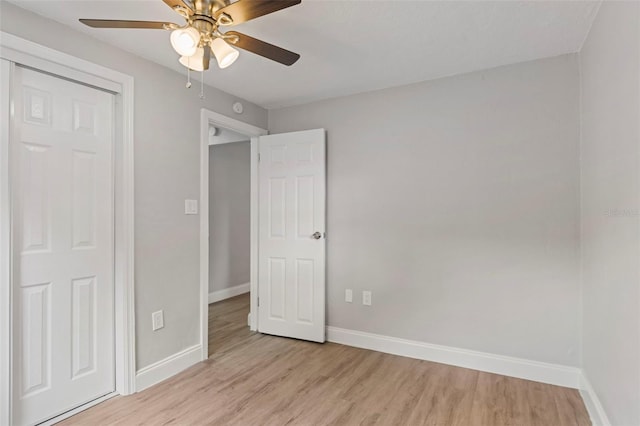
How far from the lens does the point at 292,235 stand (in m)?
3.38

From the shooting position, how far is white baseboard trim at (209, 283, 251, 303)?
4798mm

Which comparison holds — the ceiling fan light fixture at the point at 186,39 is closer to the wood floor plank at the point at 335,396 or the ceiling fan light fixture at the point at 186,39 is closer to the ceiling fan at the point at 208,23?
the ceiling fan at the point at 208,23

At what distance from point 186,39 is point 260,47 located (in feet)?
1.20

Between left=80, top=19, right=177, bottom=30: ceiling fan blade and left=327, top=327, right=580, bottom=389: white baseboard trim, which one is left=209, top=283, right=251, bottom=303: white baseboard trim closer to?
left=327, top=327, right=580, bottom=389: white baseboard trim

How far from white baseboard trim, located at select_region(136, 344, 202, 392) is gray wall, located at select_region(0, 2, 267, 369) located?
1.9 inches

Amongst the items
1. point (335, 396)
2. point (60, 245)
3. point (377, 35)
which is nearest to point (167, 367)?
point (60, 245)

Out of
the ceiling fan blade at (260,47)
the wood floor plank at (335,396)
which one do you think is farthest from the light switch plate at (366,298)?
the ceiling fan blade at (260,47)

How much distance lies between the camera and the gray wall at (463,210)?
244 cm

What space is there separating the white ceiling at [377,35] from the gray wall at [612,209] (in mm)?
268

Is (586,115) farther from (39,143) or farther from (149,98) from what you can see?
(39,143)

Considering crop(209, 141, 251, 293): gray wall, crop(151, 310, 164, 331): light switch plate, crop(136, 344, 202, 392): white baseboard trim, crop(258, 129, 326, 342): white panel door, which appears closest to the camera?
crop(136, 344, 202, 392): white baseboard trim

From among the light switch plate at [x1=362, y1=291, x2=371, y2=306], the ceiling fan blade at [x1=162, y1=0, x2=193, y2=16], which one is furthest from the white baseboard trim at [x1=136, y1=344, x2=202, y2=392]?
the ceiling fan blade at [x1=162, y1=0, x2=193, y2=16]

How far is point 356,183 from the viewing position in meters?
3.20

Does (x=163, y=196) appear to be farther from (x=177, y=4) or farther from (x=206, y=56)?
(x=177, y=4)
